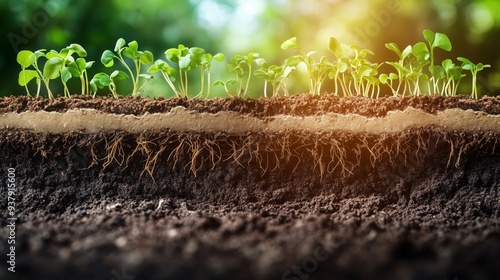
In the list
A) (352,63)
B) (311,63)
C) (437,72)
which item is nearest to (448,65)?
(437,72)

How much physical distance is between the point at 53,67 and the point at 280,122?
968 mm

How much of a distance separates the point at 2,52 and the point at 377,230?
3.36 metres

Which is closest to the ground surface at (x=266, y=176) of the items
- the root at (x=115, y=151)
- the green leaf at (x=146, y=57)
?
the root at (x=115, y=151)

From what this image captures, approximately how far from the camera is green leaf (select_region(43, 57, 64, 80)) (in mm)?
2242

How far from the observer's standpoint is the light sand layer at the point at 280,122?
6.92 feet

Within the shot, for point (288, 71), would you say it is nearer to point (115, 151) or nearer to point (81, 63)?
point (115, 151)

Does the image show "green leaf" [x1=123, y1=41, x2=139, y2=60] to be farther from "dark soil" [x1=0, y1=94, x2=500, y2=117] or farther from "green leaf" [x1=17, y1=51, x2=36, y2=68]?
"green leaf" [x1=17, y1=51, x2=36, y2=68]

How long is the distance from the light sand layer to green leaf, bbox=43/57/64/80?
210 millimetres

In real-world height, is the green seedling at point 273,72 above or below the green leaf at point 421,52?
below

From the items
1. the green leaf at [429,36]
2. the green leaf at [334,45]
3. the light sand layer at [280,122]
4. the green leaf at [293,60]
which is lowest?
the light sand layer at [280,122]

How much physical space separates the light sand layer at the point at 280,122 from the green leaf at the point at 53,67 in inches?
8.3

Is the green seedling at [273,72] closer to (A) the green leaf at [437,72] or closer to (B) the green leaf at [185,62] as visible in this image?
(B) the green leaf at [185,62]

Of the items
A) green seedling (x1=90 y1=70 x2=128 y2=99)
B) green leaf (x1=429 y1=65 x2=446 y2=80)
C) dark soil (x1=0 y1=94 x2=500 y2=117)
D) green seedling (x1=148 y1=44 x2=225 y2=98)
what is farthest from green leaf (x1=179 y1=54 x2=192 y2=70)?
green leaf (x1=429 y1=65 x2=446 y2=80)

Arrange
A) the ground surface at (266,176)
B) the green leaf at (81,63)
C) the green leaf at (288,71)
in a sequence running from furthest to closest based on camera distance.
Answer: the green leaf at (81,63) < the green leaf at (288,71) < the ground surface at (266,176)
